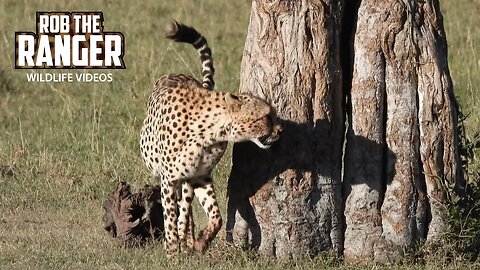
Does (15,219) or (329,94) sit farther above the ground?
(329,94)

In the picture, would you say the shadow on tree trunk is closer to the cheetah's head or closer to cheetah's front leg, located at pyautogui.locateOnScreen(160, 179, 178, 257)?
the cheetah's head

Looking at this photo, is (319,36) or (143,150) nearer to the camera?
(319,36)

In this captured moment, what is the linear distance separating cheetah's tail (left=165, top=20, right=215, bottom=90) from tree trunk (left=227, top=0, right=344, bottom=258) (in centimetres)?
47

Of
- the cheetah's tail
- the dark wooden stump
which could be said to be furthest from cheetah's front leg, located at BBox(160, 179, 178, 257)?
the cheetah's tail

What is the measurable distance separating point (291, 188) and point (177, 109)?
0.75 metres

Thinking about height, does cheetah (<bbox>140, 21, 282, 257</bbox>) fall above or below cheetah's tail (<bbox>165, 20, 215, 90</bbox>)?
below

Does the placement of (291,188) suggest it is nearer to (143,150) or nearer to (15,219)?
(143,150)

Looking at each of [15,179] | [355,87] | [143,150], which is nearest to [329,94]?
[355,87]

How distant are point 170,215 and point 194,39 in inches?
39.3

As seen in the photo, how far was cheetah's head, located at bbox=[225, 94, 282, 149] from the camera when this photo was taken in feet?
19.4

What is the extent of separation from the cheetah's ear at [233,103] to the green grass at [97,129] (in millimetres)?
755

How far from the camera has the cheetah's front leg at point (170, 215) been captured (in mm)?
6391

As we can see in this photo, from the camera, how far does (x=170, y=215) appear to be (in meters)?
6.43

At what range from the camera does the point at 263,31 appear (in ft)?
20.0
